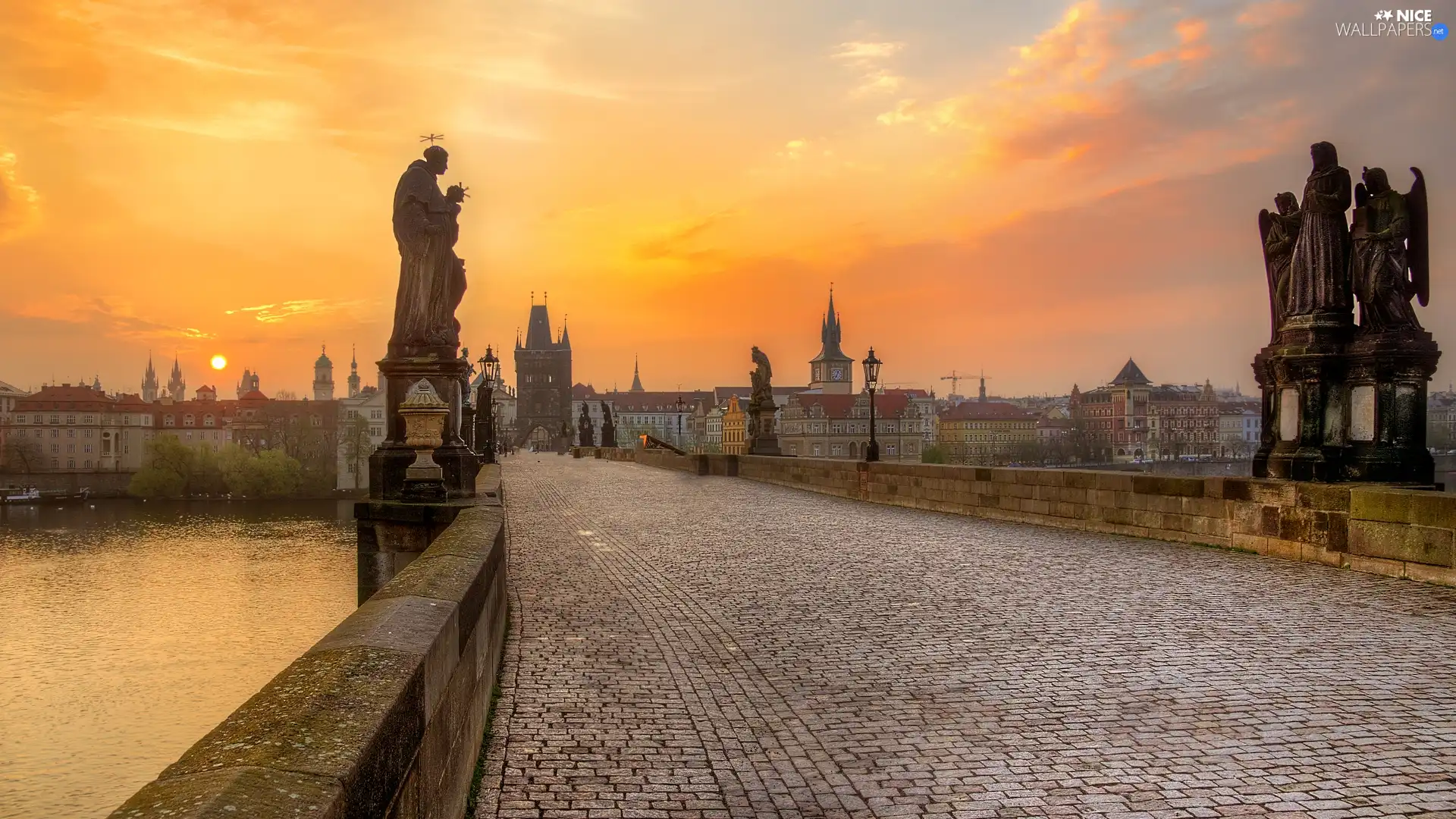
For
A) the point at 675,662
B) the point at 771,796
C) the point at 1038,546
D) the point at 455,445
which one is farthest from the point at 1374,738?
the point at 455,445

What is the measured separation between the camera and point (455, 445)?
1178 cm

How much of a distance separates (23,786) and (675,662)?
10.8 metres

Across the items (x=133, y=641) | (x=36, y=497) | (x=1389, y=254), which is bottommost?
(x=36, y=497)

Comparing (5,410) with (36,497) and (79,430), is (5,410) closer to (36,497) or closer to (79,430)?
(79,430)

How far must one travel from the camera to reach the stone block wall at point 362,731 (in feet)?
6.17

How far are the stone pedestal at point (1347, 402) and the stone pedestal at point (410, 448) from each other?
8.85 m

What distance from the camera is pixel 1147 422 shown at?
14362cm

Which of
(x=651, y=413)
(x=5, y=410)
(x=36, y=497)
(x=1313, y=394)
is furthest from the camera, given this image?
(x=651, y=413)

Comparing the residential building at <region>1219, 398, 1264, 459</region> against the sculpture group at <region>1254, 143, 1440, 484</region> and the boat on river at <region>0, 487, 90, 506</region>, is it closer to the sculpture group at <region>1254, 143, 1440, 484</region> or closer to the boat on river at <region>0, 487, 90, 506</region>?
the boat on river at <region>0, 487, 90, 506</region>

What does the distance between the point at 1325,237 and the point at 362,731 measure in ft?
37.7

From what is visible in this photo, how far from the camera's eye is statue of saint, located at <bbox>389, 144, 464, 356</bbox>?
38.0 ft

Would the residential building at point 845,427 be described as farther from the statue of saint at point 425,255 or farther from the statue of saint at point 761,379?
the statue of saint at point 425,255

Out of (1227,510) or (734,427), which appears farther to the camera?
(734,427)

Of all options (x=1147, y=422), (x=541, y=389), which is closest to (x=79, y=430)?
(x=541, y=389)
